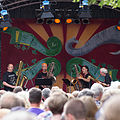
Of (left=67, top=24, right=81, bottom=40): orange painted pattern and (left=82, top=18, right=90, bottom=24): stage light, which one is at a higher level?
(left=82, top=18, right=90, bottom=24): stage light

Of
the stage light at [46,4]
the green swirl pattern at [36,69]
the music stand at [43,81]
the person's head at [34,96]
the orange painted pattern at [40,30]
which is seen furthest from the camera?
the orange painted pattern at [40,30]

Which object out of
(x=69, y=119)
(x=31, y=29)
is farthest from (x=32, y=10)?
(x=69, y=119)

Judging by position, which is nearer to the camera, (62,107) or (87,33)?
(62,107)

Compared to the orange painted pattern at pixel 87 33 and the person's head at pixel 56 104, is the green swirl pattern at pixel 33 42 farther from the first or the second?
the person's head at pixel 56 104

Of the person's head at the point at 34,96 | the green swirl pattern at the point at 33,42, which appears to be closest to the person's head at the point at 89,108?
the person's head at the point at 34,96

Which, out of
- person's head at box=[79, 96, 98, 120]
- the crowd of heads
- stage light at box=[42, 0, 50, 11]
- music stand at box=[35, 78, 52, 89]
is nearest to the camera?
the crowd of heads

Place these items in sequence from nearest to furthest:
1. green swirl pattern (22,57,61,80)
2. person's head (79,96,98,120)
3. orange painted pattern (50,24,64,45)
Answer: person's head (79,96,98,120), green swirl pattern (22,57,61,80), orange painted pattern (50,24,64,45)

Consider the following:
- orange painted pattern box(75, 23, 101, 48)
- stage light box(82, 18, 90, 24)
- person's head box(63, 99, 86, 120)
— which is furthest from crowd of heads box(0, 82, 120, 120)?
orange painted pattern box(75, 23, 101, 48)

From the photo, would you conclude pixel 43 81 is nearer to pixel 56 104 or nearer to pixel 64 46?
pixel 64 46

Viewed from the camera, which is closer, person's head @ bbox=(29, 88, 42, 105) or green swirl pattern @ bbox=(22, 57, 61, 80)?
person's head @ bbox=(29, 88, 42, 105)

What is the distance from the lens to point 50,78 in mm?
8523

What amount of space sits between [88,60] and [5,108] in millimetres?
9471

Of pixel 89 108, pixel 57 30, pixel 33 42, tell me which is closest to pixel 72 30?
pixel 57 30

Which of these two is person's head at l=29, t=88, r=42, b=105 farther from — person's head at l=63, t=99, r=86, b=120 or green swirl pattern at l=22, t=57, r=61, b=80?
green swirl pattern at l=22, t=57, r=61, b=80
